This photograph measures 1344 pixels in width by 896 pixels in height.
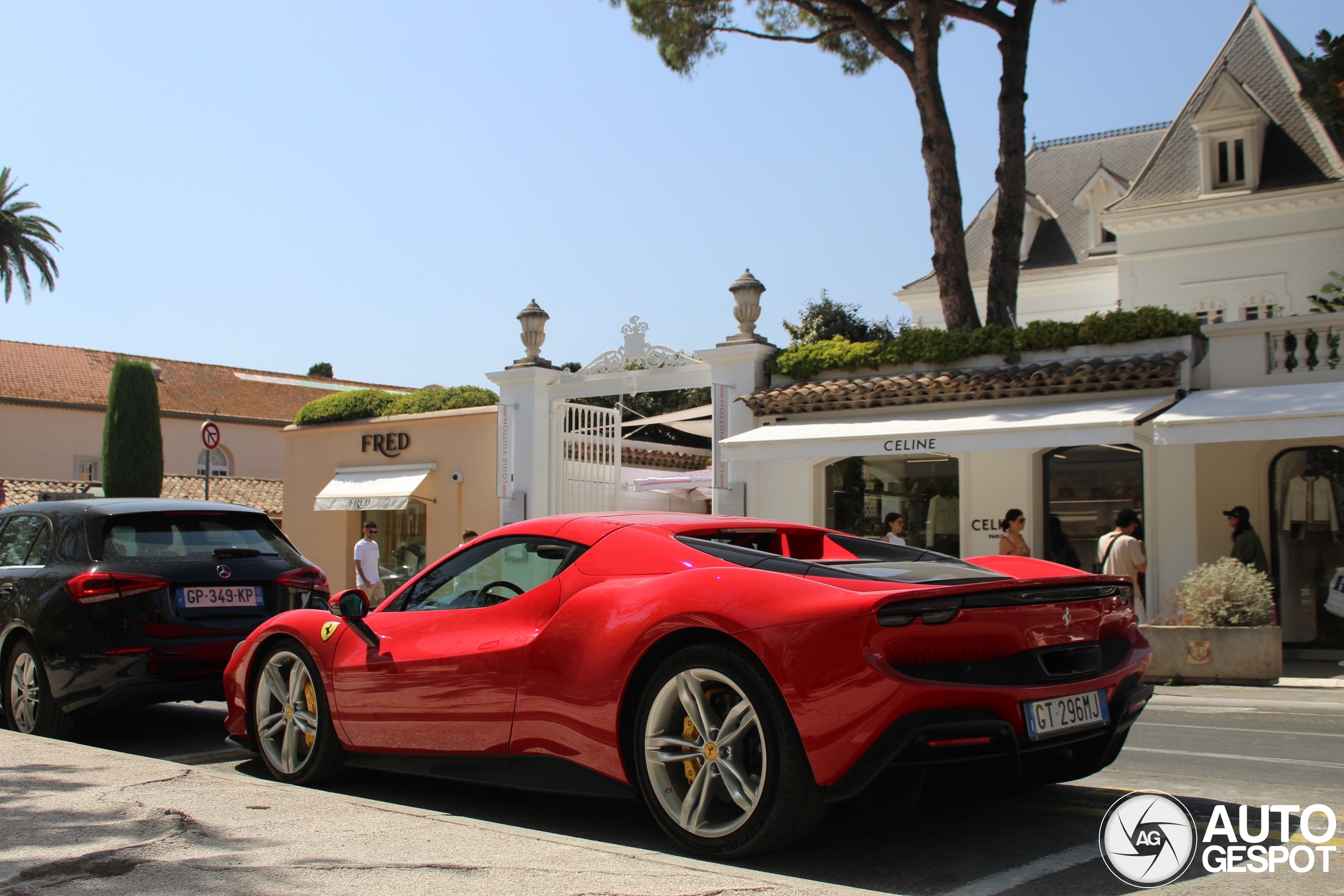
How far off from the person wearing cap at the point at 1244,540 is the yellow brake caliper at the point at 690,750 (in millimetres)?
10626

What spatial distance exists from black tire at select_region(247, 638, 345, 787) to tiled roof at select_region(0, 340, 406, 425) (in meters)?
41.0

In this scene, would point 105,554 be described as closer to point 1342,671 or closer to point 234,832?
point 234,832

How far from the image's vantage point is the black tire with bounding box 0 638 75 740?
7180mm

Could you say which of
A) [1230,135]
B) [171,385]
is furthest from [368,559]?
[171,385]

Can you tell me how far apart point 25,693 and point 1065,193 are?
97.0ft

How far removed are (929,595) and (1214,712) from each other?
6.27 meters

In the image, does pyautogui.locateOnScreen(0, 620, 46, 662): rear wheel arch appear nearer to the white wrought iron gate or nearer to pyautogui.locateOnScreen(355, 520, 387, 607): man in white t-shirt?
pyautogui.locateOnScreen(355, 520, 387, 607): man in white t-shirt

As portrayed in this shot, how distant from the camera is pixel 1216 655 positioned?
11.2 metres

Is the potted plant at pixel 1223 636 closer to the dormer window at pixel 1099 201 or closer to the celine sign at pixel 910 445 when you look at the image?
the celine sign at pixel 910 445

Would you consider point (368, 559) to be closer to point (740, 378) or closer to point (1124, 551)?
point (740, 378)

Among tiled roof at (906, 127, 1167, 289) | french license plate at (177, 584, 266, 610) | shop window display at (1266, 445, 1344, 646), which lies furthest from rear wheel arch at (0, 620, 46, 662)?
tiled roof at (906, 127, 1167, 289)

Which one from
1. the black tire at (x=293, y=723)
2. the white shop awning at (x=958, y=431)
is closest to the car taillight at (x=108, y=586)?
the black tire at (x=293, y=723)

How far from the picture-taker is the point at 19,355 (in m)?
48.0

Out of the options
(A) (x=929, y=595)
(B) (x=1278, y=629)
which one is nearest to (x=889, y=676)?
(A) (x=929, y=595)
